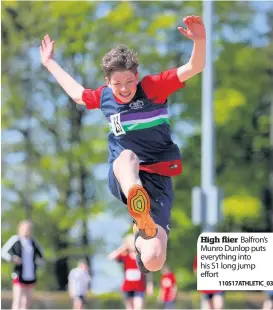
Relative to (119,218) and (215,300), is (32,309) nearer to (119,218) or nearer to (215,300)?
(119,218)

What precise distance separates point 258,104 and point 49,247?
6253 millimetres

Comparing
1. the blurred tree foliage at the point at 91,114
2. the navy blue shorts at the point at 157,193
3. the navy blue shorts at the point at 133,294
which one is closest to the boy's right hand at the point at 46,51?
the navy blue shorts at the point at 157,193

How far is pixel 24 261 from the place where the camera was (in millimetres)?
13180

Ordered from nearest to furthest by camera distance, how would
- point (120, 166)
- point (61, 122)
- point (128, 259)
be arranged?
1. point (120, 166)
2. point (128, 259)
3. point (61, 122)

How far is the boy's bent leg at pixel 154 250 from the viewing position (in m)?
6.72

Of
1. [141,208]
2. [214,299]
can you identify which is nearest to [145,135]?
[141,208]

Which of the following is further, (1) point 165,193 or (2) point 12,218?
(2) point 12,218

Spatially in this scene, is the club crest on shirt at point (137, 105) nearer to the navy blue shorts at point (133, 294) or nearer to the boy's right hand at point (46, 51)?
the boy's right hand at point (46, 51)

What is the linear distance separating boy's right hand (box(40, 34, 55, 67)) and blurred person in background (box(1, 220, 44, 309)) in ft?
18.9

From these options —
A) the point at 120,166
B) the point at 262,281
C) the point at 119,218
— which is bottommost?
the point at 262,281

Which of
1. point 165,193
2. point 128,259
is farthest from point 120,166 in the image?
point 128,259

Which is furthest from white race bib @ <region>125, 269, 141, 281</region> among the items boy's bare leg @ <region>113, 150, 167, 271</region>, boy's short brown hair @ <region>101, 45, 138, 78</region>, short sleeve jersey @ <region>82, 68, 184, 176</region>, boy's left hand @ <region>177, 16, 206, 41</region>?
boy's left hand @ <region>177, 16, 206, 41</region>

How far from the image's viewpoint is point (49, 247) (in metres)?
22.6

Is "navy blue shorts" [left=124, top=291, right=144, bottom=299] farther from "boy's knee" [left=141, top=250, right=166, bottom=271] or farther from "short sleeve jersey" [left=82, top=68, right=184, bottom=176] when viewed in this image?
"boy's knee" [left=141, top=250, right=166, bottom=271]
